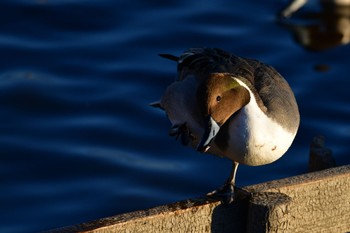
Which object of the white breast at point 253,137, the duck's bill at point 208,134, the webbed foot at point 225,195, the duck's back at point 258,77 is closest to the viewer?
the webbed foot at point 225,195

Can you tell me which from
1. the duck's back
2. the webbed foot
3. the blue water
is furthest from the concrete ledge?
the blue water

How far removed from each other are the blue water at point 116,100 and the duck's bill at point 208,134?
8.69ft

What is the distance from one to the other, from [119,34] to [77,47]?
0.53 metres

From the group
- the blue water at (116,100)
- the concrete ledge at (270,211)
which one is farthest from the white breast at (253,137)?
the blue water at (116,100)

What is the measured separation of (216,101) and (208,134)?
0.54ft

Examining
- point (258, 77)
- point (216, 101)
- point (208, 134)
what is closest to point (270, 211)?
point (208, 134)

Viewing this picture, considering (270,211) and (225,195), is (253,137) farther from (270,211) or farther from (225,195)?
(270,211)

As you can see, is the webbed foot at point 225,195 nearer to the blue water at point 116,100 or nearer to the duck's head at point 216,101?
the duck's head at point 216,101

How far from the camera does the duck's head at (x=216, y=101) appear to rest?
4633 mm

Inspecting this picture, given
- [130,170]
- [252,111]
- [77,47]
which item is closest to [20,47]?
[77,47]

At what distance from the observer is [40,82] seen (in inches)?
360

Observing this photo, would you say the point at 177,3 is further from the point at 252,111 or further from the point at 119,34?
the point at 252,111

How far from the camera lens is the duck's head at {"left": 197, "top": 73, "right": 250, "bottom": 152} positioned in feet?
15.2

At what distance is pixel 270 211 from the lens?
4.20 meters
